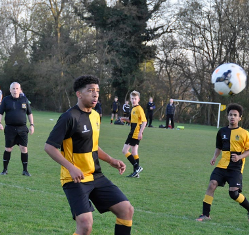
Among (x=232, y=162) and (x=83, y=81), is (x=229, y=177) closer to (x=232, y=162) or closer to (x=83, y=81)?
(x=232, y=162)

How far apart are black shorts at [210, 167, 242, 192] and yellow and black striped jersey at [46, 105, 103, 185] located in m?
2.54


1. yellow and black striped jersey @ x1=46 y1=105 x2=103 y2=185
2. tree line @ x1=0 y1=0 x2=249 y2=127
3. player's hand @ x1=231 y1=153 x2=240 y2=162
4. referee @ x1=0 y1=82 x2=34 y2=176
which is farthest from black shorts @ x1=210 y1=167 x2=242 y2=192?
tree line @ x1=0 y1=0 x2=249 y2=127

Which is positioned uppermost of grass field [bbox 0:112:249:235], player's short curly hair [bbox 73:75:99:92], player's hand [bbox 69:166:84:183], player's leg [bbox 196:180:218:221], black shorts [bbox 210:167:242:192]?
player's short curly hair [bbox 73:75:99:92]

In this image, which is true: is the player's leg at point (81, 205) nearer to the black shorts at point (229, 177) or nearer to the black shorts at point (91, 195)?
the black shorts at point (91, 195)

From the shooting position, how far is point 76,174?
12.0ft

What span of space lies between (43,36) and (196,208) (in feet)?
135

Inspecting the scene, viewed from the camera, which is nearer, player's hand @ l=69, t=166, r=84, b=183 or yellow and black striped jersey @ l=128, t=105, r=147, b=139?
player's hand @ l=69, t=166, r=84, b=183

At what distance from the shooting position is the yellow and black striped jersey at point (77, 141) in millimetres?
3861

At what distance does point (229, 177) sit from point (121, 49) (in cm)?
3614

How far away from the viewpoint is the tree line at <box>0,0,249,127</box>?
3691 cm

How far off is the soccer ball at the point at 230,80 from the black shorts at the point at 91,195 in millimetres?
5539

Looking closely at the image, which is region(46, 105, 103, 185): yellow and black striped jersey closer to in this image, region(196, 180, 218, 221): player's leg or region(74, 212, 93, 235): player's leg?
region(74, 212, 93, 235): player's leg

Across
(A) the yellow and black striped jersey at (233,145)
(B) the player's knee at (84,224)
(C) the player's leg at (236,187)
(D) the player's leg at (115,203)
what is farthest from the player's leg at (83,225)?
(A) the yellow and black striped jersey at (233,145)

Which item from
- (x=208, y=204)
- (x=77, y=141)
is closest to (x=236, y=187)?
(x=208, y=204)
